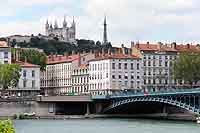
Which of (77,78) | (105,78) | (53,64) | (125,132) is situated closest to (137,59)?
(105,78)

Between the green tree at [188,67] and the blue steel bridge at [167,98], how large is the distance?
20.5 metres

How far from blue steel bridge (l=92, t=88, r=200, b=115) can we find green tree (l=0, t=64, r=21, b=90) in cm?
1640

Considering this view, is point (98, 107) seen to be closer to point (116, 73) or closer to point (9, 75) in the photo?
point (9, 75)

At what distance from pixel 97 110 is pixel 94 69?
2360 centimetres

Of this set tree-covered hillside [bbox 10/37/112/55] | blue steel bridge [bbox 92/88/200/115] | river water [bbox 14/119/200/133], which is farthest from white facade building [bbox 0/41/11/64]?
tree-covered hillside [bbox 10/37/112/55]

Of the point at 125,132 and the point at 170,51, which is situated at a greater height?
the point at 170,51

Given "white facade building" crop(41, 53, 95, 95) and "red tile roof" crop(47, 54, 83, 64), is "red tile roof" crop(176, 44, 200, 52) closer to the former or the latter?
"white facade building" crop(41, 53, 95, 95)

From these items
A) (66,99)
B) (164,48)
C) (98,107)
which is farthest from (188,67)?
(66,99)

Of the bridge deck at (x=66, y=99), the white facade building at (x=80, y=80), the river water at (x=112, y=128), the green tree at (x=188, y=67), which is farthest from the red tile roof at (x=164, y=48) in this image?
the river water at (x=112, y=128)

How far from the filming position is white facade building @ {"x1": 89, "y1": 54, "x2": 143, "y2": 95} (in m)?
94.3

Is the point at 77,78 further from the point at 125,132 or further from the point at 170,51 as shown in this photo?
Result: the point at 125,132

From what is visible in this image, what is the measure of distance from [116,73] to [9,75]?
17665 mm

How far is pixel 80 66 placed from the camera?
104 m

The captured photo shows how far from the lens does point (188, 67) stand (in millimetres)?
89812
